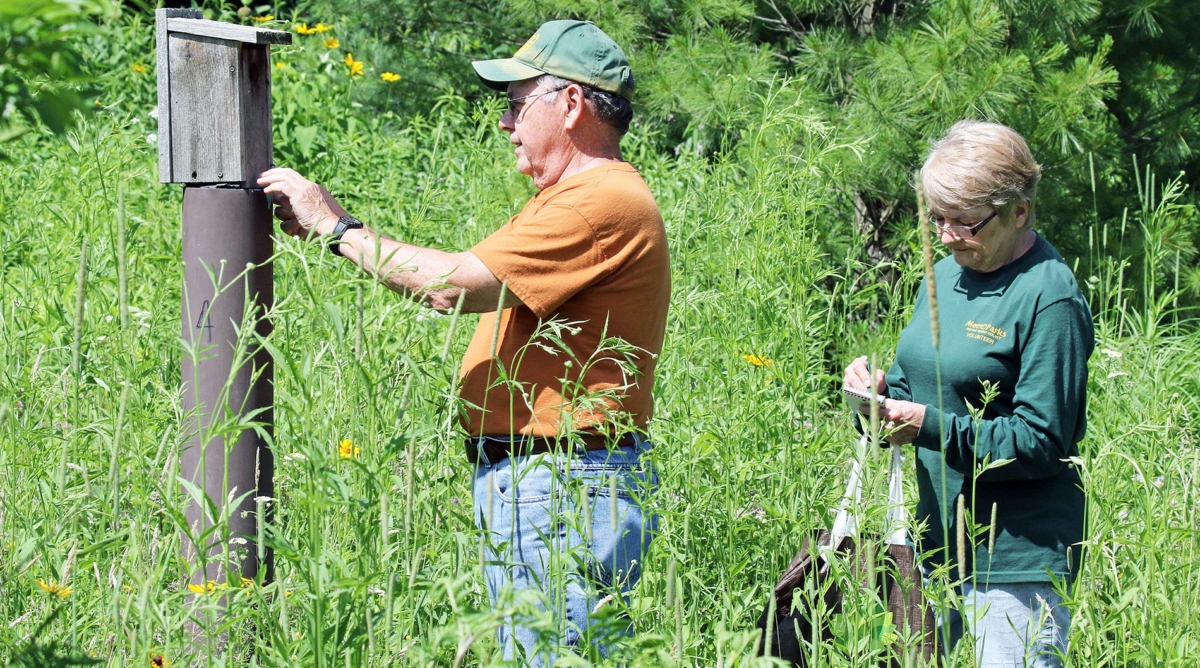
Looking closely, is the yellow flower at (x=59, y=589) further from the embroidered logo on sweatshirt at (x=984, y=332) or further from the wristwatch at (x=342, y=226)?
the embroidered logo on sweatshirt at (x=984, y=332)

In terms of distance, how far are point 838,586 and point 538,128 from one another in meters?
1.13

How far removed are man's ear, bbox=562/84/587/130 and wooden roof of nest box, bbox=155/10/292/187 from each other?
59cm

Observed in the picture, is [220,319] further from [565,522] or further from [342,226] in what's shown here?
[565,522]

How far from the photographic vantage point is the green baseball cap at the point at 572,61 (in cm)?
243

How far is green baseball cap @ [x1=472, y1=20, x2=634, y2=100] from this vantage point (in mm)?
2426

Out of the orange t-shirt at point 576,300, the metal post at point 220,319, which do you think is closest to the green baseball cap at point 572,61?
the orange t-shirt at point 576,300

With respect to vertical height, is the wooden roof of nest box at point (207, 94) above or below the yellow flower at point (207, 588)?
above

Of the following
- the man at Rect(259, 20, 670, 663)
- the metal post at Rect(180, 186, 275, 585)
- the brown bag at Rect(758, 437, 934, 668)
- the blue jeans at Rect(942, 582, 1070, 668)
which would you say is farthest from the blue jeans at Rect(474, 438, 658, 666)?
the blue jeans at Rect(942, 582, 1070, 668)

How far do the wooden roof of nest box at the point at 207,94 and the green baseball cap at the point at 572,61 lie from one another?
1.64ft

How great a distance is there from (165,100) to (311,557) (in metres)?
1.03

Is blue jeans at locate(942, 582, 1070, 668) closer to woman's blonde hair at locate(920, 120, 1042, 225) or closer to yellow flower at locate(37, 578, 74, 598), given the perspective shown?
woman's blonde hair at locate(920, 120, 1042, 225)

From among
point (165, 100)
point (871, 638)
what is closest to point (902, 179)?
point (871, 638)

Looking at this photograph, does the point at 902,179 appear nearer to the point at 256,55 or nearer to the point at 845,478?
the point at 845,478

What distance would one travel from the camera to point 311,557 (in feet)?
5.51
